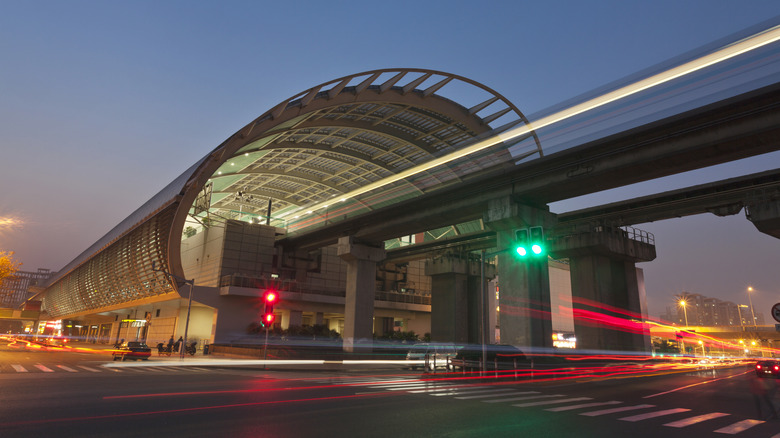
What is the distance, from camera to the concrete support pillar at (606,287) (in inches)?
1355

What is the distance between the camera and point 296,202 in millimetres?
62188

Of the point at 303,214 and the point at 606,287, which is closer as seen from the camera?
the point at 606,287

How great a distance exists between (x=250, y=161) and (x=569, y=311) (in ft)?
258

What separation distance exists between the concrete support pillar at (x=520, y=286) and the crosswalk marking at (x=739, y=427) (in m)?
12.8

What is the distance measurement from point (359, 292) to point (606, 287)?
1959 cm

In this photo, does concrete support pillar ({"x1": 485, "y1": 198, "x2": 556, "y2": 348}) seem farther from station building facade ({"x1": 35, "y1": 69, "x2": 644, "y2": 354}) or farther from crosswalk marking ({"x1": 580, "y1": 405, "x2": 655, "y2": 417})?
crosswalk marking ({"x1": 580, "y1": 405, "x2": 655, "y2": 417})

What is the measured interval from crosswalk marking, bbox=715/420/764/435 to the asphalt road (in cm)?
2

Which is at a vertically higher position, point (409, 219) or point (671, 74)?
point (671, 74)

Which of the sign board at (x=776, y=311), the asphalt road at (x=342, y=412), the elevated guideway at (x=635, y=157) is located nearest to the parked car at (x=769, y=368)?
the elevated guideway at (x=635, y=157)

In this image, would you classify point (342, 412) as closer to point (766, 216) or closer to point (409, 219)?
point (409, 219)

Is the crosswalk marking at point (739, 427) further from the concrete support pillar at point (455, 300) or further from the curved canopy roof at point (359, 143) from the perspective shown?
the concrete support pillar at point (455, 300)

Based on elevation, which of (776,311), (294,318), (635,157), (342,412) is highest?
(635,157)

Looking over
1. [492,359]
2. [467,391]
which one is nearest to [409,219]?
[492,359]

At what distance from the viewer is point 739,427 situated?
967cm
